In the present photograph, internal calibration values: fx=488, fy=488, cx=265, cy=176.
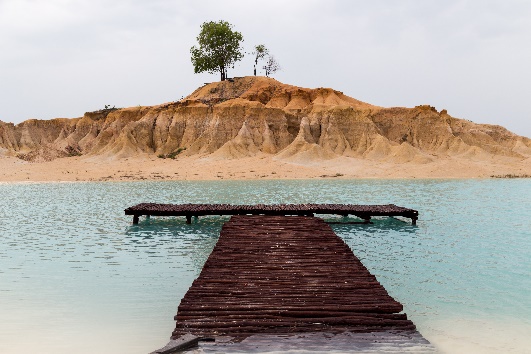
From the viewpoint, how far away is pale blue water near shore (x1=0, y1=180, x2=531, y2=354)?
9648 mm

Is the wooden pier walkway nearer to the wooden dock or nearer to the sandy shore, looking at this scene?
the wooden dock

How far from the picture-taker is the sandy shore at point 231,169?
67.7 meters

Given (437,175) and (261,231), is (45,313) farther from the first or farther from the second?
(437,175)

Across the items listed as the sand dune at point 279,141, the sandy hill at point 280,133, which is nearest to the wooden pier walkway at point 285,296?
the sand dune at point 279,141

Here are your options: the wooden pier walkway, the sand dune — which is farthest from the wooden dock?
the sand dune

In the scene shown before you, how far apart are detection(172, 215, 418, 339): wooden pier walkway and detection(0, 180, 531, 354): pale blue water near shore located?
1332 millimetres

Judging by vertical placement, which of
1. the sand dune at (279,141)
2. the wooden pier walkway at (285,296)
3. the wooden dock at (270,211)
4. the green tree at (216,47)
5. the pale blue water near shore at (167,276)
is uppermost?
the green tree at (216,47)

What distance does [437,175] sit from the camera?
69.7m

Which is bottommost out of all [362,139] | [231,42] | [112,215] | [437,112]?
[112,215]

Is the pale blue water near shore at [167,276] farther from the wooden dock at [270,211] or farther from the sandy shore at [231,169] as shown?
the sandy shore at [231,169]

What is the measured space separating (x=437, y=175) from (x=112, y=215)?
174 feet

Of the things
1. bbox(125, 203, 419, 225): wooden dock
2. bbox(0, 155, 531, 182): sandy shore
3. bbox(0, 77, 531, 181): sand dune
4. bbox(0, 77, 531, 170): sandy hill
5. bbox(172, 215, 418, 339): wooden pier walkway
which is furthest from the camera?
bbox(0, 77, 531, 170): sandy hill

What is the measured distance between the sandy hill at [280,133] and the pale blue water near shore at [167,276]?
171 feet

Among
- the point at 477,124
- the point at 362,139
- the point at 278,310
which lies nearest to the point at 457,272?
the point at 278,310
